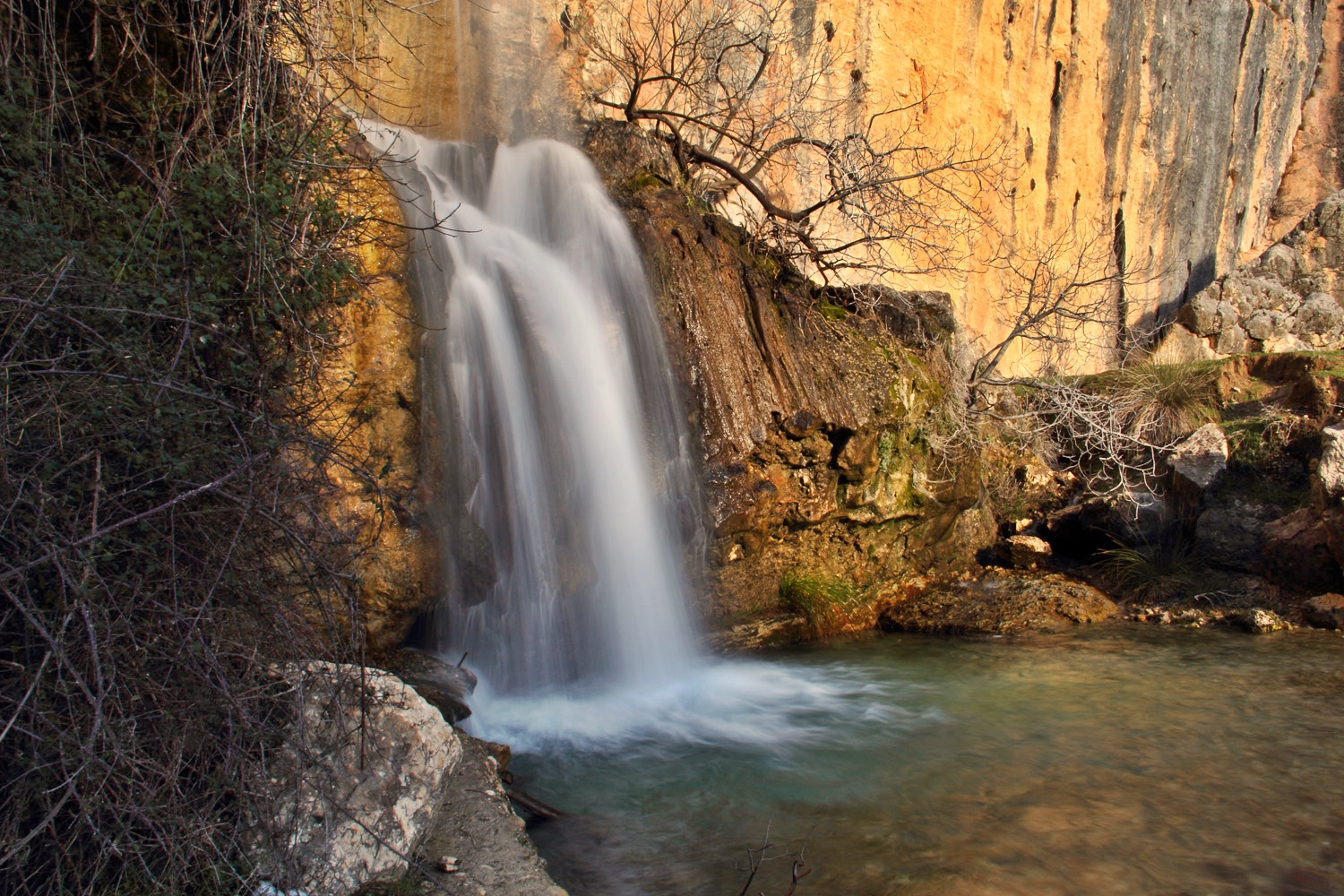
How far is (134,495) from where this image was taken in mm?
2369

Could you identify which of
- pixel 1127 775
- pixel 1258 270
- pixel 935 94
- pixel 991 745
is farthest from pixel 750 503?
pixel 1258 270

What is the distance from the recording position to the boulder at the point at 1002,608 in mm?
6984

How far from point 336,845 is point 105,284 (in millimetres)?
1645

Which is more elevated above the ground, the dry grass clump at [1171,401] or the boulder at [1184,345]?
the boulder at [1184,345]

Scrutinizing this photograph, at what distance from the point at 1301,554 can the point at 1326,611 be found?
0.61 m

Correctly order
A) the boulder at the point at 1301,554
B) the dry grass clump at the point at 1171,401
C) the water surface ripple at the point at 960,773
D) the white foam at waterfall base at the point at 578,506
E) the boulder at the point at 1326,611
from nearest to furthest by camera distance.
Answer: the water surface ripple at the point at 960,773 → the white foam at waterfall base at the point at 578,506 → the boulder at the point at 1326,611 → the boulder at the point at 1301,554 → the dry grass clump at the point at 1171,401

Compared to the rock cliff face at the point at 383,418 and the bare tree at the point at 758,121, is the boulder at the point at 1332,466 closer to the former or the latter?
the bare tree at the point at 758,121

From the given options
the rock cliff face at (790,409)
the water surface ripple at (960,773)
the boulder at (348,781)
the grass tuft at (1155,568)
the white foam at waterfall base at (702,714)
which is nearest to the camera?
the boulder at (348,781)

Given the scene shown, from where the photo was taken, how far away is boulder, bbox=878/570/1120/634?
22.9 feet

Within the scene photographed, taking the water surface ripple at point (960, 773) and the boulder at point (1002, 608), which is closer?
the water surface ripple at point (960, 773)

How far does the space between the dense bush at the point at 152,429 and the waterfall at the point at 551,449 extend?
5.00ft

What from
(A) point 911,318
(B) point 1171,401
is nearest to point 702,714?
(A) point 911,318

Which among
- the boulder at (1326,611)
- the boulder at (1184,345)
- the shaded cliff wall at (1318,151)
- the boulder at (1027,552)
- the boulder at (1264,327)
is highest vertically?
the shaded cliff wall at (1318,151)

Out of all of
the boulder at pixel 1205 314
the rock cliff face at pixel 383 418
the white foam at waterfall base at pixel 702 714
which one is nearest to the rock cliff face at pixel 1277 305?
the boulder at pixel 1205 314
